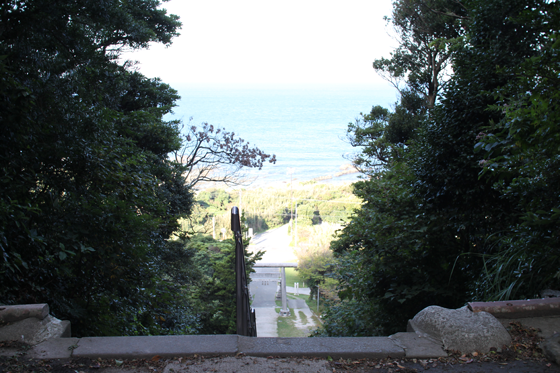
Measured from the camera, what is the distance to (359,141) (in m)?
15.5

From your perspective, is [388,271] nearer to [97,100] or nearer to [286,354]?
[286,354]

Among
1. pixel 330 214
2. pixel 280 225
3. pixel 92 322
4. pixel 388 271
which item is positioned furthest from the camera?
pixel 280 225

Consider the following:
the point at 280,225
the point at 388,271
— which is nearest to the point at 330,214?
the point at 280,225

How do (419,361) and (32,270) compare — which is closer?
(419,361)

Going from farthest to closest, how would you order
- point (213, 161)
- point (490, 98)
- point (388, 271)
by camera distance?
point (213, 161), point (388, 271), point (490, 98)

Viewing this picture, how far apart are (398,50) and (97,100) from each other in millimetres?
13165

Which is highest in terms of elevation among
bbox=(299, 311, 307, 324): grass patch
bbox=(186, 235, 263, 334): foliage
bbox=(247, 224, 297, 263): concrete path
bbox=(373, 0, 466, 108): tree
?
bbox=(373, 0, 466, 108): tree

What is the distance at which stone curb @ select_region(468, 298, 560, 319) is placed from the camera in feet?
8.52

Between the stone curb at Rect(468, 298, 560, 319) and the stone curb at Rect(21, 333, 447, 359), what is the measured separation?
509 mm

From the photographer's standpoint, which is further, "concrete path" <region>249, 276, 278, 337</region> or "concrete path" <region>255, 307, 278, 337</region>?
"concrete path" <region>249, 276, 278, 337</region>

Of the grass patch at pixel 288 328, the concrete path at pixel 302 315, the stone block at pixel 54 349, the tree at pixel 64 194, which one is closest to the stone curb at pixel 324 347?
the stone block at pixel 54 349

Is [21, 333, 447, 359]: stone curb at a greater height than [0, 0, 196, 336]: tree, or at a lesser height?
lesser

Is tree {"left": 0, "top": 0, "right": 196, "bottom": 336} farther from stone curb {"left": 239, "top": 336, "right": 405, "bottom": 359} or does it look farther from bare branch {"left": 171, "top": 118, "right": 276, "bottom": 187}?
bare branch {"left": 171, "top": 118, "right": 276, "bottom": 187}

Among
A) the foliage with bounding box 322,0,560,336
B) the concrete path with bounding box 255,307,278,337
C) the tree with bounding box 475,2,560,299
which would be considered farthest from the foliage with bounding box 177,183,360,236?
the tree with bounding box 475,2,560,299
